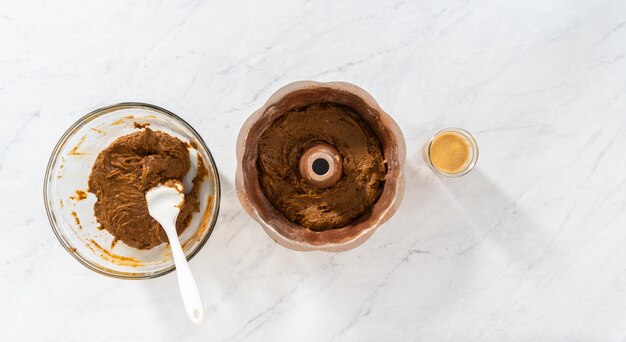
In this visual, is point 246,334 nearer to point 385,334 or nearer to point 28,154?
point 385,334

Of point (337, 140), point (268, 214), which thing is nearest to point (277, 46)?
point (337, 140)

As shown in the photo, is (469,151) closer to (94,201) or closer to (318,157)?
(318,157)

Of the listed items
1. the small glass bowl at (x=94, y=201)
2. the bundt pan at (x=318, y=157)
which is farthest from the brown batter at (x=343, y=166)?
the small glass bowl at (x=94, y=201)

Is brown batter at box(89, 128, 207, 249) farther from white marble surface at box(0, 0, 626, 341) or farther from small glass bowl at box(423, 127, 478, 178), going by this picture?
small glass bowl at box(423, 127, 478, 178)

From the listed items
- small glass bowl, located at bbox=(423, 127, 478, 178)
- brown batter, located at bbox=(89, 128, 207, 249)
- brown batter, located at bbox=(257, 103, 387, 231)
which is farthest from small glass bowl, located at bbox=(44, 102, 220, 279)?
small glass bowl, located at bbox=(423, 127, 478, 178)

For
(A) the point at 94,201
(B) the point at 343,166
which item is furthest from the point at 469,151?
(A) the point at 94,201
